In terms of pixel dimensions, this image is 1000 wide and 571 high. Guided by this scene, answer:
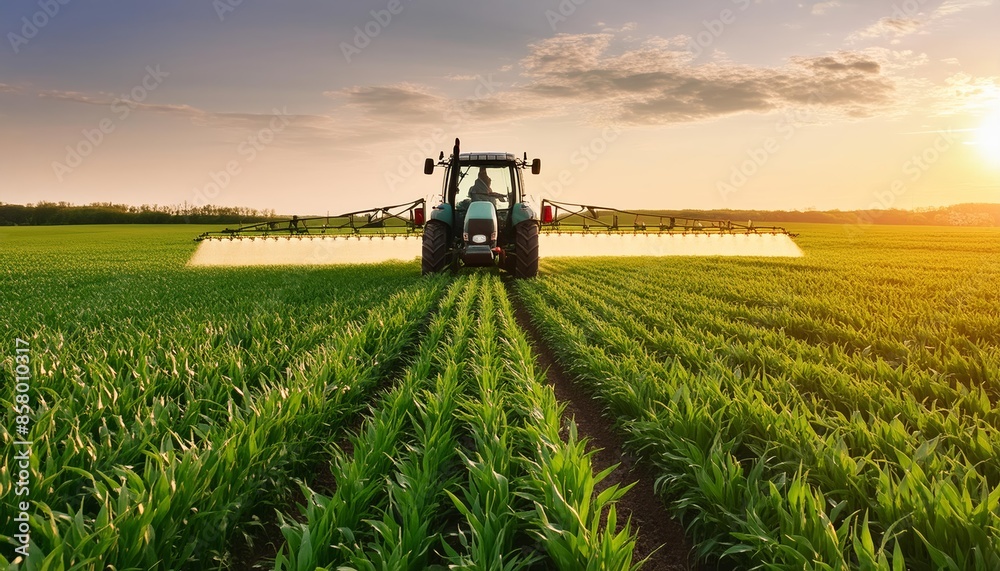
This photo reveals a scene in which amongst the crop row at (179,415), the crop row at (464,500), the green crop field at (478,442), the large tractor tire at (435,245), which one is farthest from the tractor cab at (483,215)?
the crop row at (464,500)

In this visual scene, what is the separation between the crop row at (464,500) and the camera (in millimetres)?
2111

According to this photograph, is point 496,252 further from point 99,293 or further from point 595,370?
point 99,293

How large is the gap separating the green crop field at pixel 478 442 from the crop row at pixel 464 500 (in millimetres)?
17

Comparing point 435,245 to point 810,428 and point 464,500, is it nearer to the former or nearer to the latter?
point 464,500

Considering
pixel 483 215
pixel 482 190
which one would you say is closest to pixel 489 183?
pixel 482 190

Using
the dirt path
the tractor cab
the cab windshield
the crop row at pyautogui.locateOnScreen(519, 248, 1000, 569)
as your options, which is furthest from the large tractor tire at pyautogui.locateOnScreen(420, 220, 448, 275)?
the dirt path

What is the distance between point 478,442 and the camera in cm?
341

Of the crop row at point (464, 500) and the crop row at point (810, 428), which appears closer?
the crop row at point (464, 500)

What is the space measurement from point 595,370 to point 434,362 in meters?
1.81

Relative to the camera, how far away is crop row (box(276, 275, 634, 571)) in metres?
2.11

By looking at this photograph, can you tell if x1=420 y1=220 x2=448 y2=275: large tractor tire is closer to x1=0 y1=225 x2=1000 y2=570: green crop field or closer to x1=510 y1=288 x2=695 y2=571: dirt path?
x1=0 y1=225 x2=1000 y2=570: green crop field

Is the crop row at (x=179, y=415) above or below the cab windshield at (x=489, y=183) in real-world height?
below

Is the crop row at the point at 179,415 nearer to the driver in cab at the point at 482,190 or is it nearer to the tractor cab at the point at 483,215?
the tractor cab at the point at 483,215

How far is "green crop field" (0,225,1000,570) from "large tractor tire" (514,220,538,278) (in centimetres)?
536
